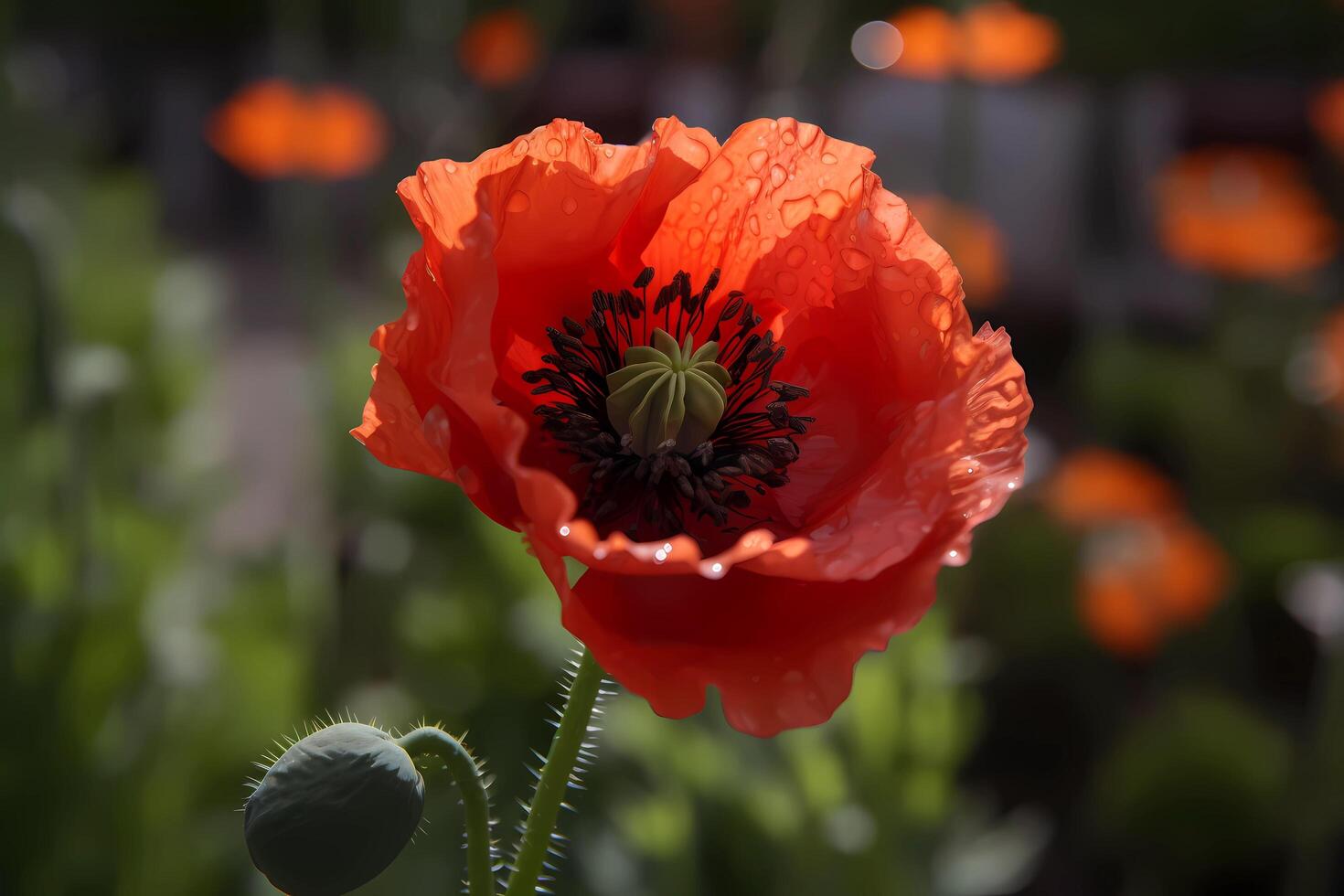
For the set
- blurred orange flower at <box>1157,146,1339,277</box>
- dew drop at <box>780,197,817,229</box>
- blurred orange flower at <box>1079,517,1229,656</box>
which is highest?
dew drop at <box>780,197,817,229</box>

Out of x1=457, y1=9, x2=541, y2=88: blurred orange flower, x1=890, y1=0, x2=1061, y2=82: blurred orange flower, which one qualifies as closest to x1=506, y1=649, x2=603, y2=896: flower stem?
x1=890, y1=0, x2=1061, y2=82: blurred orange flower

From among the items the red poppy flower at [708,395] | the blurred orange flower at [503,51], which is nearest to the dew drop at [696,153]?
the red poppy flower at [708,395]

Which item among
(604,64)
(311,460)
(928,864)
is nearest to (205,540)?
(311,460)

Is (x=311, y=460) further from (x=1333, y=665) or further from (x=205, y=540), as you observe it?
(x=1333, y=665)

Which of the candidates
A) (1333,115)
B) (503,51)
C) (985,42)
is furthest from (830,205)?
(1333,115)

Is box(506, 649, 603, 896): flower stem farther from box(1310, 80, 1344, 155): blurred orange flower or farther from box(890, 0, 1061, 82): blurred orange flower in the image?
box(1310, 80, 1344, 155): blurred orange flower

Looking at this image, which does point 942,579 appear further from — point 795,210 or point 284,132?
point 284,132
